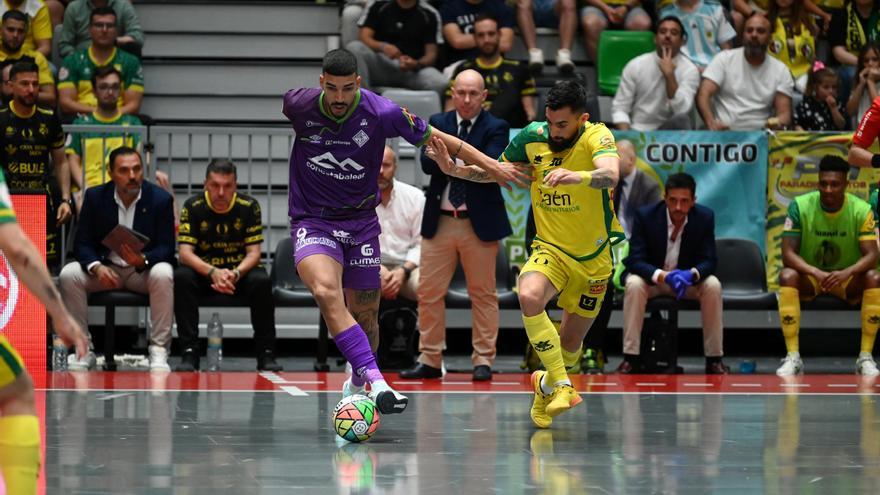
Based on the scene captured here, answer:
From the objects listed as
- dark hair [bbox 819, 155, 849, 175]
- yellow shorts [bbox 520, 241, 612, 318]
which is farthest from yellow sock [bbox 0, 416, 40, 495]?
dark hair [bbox 819, 155, 849, 175]

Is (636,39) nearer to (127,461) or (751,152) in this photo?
(751,152)

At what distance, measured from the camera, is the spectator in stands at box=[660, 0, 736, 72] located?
14.9m

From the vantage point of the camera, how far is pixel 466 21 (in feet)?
47.7

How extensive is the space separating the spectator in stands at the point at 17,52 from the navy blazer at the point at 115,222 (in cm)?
222

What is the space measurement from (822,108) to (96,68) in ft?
24.2

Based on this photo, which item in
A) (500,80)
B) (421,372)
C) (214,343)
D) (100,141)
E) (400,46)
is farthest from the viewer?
(400,46)

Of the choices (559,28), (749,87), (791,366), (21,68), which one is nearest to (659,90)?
(749,87)

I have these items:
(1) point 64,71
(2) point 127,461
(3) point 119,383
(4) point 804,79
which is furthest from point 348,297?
(4) point 804,79

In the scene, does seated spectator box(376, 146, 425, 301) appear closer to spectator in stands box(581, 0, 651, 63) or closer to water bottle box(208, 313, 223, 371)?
water bottle box(208, 313, 223, 371)

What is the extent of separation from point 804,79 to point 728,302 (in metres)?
3.57

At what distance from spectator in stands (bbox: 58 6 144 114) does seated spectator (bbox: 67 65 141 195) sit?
461 millimetres

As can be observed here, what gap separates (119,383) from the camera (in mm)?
10367

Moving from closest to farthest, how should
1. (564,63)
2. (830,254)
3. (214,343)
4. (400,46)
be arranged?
1. (214,343)
2. (830,254)
3. (400,46)
4. (564,63)

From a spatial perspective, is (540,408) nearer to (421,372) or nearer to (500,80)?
(421,372)
